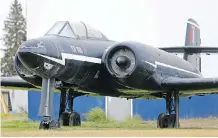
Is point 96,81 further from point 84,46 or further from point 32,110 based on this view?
point 32,110

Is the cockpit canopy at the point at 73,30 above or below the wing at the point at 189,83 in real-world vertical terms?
above

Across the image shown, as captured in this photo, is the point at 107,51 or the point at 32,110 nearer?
the point at 107,51

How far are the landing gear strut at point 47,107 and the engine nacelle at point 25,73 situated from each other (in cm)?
119

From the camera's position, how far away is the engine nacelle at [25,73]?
67.4ft

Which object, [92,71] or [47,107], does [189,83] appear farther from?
[47,107]

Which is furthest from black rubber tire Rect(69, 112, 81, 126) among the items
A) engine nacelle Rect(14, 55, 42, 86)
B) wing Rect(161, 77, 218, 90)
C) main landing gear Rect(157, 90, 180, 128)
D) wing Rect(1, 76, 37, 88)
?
wing Rect(161, 77, 218, 90)

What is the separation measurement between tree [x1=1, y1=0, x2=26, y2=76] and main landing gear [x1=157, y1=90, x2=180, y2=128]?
70.2 metres

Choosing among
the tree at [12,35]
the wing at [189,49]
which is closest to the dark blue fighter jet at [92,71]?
the wing at [189,49]

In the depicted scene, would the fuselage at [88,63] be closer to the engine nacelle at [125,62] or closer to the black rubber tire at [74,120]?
the engine nacelle at [125,62]

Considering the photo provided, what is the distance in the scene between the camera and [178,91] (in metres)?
23.1

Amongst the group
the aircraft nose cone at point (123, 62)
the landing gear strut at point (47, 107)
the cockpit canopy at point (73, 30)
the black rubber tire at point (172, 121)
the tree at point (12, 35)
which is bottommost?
the black rubber tire at point (172, 121)

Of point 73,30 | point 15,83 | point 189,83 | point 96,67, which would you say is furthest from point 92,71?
point 15,83

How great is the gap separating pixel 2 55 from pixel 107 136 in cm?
8310

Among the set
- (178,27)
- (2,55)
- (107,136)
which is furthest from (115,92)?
(2,55)
